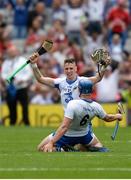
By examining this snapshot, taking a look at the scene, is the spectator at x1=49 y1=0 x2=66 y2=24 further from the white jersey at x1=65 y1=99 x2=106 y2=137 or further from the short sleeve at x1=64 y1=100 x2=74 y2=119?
the short sleeve at x1=64 y1=100 x2=74 y2=119

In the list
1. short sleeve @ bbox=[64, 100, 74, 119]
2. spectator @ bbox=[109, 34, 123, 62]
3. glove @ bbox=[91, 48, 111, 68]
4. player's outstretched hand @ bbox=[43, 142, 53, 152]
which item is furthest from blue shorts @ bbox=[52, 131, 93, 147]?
spectator @ bbox=[109, 34, 123, 62]

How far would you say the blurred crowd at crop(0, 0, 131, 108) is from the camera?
2575cm

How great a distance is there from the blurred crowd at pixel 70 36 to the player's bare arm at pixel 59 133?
10.1 m

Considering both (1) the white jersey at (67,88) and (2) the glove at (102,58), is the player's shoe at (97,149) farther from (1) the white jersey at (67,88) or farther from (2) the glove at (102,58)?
(2) the glove at (102,58)

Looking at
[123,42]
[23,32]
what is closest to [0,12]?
[23,32]

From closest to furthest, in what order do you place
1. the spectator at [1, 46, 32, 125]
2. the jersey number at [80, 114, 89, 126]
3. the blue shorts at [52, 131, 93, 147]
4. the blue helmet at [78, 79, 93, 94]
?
the blue helmet at [78, 79, 93, 94]
the jersey number at [80, 114, 89, 126]
the blue shorts at [52, 131, 93, 147]
the spectator at [1, 46, 32, 125]

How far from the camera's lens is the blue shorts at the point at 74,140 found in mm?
15141

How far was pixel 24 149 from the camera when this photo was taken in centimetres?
1600

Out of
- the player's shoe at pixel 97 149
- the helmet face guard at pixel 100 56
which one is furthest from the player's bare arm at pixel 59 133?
the helmet face guard at pixel 100 56

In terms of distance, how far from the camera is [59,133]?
47.9 feet

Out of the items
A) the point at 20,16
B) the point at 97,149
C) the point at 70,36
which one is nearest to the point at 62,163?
the point at 97,149

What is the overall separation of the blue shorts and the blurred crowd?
9804 millimetres

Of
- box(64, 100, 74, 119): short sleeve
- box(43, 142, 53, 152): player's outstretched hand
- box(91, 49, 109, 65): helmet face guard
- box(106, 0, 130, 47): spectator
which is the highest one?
box(106, 0, 130, 47): spectator

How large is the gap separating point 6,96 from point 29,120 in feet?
3.15
